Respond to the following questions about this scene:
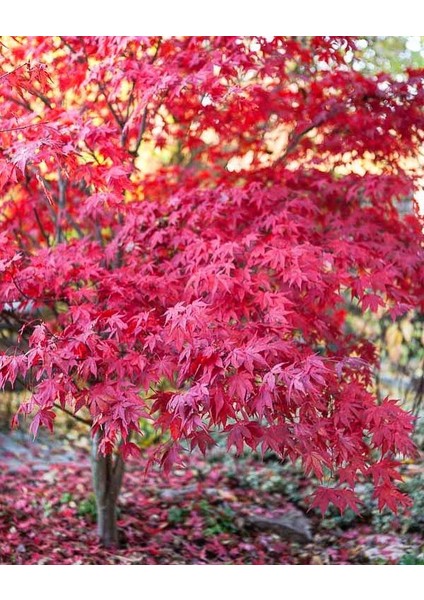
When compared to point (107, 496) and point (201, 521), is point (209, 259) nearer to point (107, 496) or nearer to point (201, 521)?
point (107, 496)

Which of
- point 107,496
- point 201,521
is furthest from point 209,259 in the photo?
point 201,521

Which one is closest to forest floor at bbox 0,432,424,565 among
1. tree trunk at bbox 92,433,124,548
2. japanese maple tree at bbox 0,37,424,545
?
tree trunk at bbox 92,433,124,548

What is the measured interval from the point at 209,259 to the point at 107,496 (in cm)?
127

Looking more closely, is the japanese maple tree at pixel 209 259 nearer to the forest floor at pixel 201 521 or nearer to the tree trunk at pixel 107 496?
the tree trunk at pixel 107 496

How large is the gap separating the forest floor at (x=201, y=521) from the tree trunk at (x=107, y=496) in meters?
0.06

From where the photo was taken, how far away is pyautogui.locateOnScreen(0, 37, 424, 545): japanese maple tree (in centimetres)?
190

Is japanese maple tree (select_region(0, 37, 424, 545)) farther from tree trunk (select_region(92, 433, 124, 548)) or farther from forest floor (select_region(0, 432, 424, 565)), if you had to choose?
forest floor (select_region(0, 432, 424, 565))

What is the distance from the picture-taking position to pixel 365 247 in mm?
2504

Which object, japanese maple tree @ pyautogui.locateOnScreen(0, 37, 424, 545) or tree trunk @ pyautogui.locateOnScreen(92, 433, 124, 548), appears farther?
tree trunk @ pyautogui.locateOnScreen(92, 433, 124, 548)

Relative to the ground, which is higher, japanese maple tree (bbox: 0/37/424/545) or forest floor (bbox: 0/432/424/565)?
japanese maple tree (bbox: 0/37/424/545)

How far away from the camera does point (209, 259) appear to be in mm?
2379

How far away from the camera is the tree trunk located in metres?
3.03

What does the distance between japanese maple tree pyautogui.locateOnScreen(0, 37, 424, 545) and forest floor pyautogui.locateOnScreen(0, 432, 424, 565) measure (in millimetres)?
208

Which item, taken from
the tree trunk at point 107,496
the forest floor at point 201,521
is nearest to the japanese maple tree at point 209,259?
the tree trunk at point 107,496
